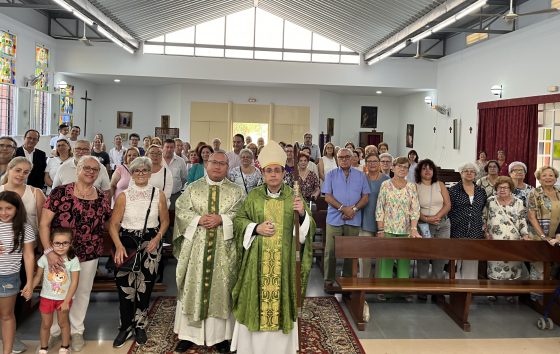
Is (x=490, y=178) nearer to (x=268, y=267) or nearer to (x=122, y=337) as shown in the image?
(x=268, y=267)

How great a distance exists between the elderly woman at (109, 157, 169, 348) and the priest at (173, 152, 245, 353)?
23 cm

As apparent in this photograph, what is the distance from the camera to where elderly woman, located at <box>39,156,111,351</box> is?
12.7 feet

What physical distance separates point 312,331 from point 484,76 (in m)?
11.3

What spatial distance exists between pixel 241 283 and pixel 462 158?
12.7m

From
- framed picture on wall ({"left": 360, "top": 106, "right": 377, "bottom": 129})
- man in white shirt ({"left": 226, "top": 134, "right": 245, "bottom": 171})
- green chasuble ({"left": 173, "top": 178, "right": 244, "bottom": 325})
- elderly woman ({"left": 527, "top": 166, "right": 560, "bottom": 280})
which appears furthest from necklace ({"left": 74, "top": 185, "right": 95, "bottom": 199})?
framed picture on wall ({"left": 360, "top": 106, "right": 377, "bottom": 129})

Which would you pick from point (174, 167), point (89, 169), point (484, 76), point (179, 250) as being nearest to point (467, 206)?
point (179, 250)

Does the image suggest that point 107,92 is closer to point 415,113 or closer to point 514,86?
point 415,113

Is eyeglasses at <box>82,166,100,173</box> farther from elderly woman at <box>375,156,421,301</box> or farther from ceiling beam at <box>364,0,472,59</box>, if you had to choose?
ceiling beam at <box>364,0,472,59</box>

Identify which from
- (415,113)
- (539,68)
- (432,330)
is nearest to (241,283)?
(432,330)

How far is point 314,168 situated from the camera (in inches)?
297

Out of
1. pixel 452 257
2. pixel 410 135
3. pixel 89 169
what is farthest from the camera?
pixel 410 135

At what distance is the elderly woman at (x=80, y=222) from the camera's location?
3.87m

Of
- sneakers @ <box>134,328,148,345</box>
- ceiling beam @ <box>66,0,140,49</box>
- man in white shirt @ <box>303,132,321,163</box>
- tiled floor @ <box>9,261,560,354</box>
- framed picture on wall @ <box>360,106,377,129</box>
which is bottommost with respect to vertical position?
tiled floor @ <box>9,261,560,354</box>

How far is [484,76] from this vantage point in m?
13.8
